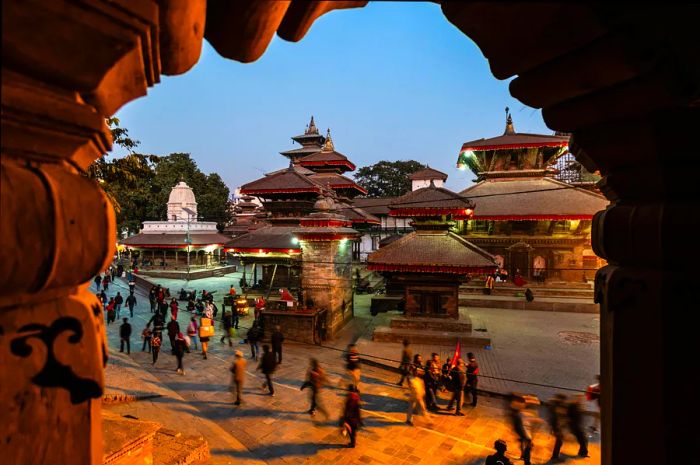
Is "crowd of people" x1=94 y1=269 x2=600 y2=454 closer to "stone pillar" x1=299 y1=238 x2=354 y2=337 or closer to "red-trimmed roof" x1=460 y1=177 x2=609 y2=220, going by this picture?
"stone pillar" x1=299 y1=238 x2=354 y2=337

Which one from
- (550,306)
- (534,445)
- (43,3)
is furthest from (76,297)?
(550,306)

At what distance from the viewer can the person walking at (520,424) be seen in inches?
256

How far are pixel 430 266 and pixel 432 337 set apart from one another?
2755mm

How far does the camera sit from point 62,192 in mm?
1217

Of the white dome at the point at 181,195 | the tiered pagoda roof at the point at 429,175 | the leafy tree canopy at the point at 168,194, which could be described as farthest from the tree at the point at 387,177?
the white dome at the point at 181,195

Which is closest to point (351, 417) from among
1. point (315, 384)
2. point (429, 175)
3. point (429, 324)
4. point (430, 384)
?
point (315, 384)

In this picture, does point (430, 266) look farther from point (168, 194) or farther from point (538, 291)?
point (168, 194)

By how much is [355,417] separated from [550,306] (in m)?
16.9

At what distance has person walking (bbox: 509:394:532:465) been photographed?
21.4 ft

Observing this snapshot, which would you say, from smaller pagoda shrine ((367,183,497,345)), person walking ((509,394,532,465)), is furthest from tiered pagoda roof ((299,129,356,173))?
person walking ((509,394,532,465))

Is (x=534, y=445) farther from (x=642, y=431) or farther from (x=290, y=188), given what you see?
(x=290, y=188)

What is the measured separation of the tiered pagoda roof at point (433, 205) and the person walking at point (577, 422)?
867cm

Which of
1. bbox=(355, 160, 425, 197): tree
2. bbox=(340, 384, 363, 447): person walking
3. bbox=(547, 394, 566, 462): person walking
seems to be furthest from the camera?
bbox=(355, 160, 425, 197): tree

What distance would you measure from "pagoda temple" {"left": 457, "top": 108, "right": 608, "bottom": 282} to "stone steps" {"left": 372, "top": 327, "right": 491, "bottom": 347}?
8.19m
